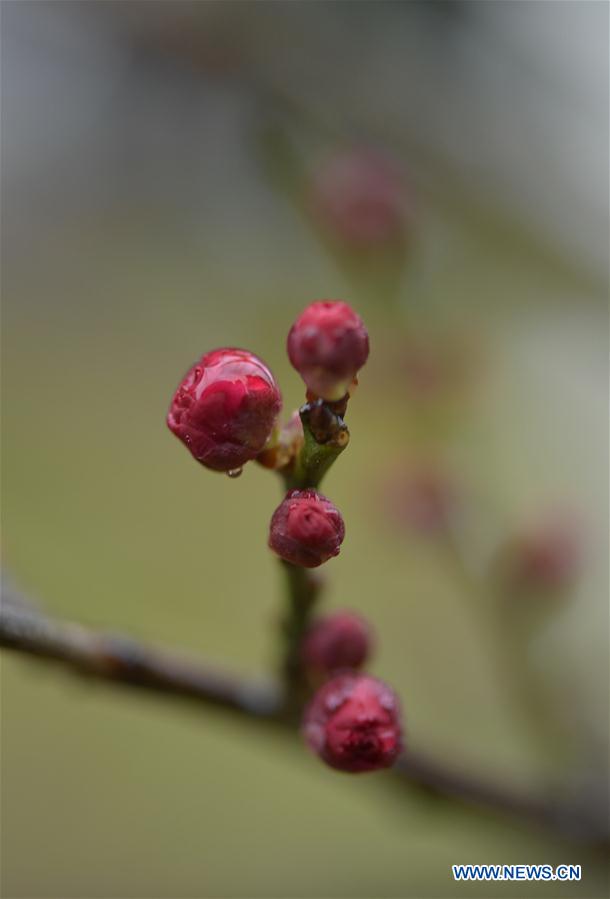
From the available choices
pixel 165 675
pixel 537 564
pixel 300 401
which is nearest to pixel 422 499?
pixel 537 564

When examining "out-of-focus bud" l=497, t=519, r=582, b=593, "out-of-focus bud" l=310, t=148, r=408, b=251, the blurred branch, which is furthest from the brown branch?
"out-of-focus bud" l=310, t=148, r=408, b=251

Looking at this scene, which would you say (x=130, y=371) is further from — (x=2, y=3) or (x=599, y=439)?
(x=599, y=439)

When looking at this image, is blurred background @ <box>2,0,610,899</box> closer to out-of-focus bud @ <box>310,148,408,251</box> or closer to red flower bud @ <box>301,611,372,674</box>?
out-of-focus bud @ <box>310,148,408,251</box>

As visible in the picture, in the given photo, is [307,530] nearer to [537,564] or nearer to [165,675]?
[165,675]

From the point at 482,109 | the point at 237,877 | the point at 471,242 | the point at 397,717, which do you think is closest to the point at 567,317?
the point at 471,242

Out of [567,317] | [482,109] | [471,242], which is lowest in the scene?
[567,317]

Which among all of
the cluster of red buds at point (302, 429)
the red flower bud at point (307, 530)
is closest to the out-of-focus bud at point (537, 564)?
the cluster of red buds at point (302, 429)

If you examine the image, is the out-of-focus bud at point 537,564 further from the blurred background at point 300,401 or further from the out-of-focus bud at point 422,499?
the out-of-focus bud at point 422,499
